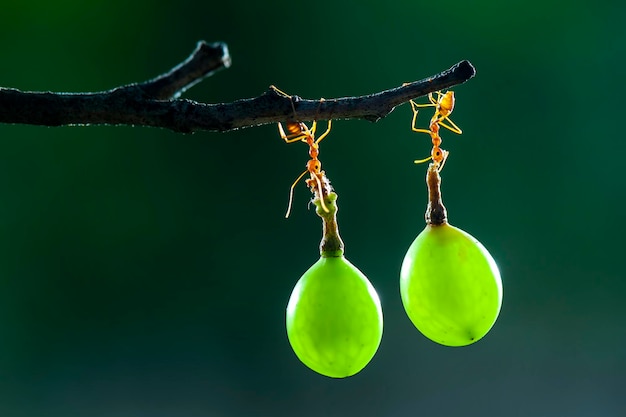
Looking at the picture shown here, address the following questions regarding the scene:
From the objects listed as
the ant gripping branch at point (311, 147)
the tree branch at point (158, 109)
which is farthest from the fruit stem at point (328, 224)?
the tree branch at point (158, 109)

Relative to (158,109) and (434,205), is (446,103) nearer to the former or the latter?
(434,205)

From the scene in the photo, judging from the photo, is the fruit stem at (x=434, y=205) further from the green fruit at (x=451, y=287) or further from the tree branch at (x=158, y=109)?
the tree branch at (x=158, y=109)

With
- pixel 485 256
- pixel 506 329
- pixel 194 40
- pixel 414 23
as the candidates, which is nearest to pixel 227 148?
pixel 194 40

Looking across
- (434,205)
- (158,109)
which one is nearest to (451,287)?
(434,205)

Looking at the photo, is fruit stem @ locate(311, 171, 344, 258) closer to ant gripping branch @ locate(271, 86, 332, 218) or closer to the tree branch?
ant gripping branch @ locate(271, 86, 332, 218)

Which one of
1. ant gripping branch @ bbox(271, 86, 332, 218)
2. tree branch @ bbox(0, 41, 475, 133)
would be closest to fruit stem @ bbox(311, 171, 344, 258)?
ant gripping branch @ bbox(271, 86, 332, 218)

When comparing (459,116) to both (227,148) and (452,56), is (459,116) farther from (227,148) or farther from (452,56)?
(227,148)
